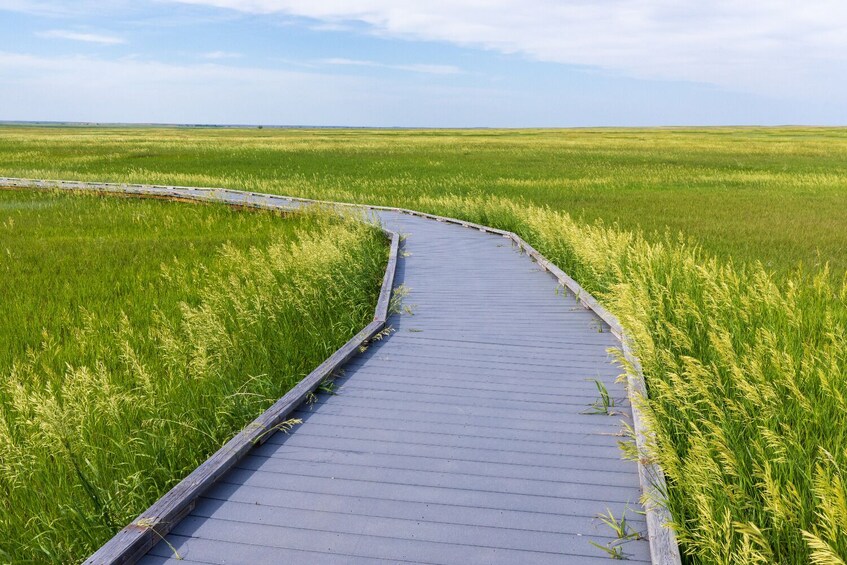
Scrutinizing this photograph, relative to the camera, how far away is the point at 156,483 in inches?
163

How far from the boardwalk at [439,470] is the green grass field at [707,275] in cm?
56

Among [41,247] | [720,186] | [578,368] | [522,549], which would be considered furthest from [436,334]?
[720,186]

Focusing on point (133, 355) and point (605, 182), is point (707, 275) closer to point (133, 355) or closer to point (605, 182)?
point (133, 355)

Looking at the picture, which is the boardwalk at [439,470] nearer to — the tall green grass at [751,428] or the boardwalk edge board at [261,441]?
the boardwalk edge board at [261,441]

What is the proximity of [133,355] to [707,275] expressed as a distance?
499 cm

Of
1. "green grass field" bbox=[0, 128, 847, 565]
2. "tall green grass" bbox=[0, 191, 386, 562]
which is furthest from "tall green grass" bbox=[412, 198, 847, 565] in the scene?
"tall green grass" bbox=[0, 191, 386, 562]

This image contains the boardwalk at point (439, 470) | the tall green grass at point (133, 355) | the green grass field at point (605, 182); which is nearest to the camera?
the boardwalk at point (439, 470)

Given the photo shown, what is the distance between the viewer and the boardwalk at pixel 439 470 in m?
3.27

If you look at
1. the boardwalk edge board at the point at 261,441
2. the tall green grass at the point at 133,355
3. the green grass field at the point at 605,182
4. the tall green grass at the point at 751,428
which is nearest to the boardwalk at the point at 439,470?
the boardwalk edge board at the point at 261,441

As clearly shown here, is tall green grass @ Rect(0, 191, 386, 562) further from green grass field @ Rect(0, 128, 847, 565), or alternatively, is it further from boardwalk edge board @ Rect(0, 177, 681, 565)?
green grass field @ Rect(0, 128, 847, 565)

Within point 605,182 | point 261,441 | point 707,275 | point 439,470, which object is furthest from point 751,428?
point 605,182

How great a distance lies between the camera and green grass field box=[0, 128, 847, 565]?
305 centimetres

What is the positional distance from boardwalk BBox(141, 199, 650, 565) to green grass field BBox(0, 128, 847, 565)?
1.82ft

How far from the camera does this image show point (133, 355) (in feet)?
18.0
